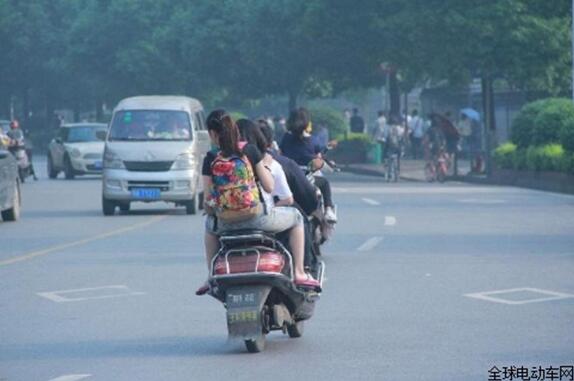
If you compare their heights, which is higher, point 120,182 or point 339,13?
point 339,13

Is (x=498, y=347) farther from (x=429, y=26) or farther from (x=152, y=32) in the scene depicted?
(x=152, y=32)

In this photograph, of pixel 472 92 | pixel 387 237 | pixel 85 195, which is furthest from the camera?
pixel 472 92

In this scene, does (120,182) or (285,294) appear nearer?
(285,294)

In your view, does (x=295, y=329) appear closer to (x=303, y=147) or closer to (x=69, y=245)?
(x=303, y=147)

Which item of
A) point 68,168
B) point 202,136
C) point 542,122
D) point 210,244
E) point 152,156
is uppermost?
point 202,136

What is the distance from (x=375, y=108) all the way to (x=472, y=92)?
1946 inches

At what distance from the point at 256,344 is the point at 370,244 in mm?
10165

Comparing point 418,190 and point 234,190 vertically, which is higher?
point 234,190

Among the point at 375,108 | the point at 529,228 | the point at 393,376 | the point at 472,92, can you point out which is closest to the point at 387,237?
the point at 529,228

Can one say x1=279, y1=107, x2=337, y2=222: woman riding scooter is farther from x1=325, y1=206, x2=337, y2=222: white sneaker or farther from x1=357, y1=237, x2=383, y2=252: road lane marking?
x1=357, y1=237, x2=383, y2=252: road lane marking

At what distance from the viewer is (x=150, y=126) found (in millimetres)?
29719

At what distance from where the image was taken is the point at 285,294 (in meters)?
11.7

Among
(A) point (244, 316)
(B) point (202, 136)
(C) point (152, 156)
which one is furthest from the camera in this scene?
(B) point (202, 136)

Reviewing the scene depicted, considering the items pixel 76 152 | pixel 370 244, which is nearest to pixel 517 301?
pixel 370 244
